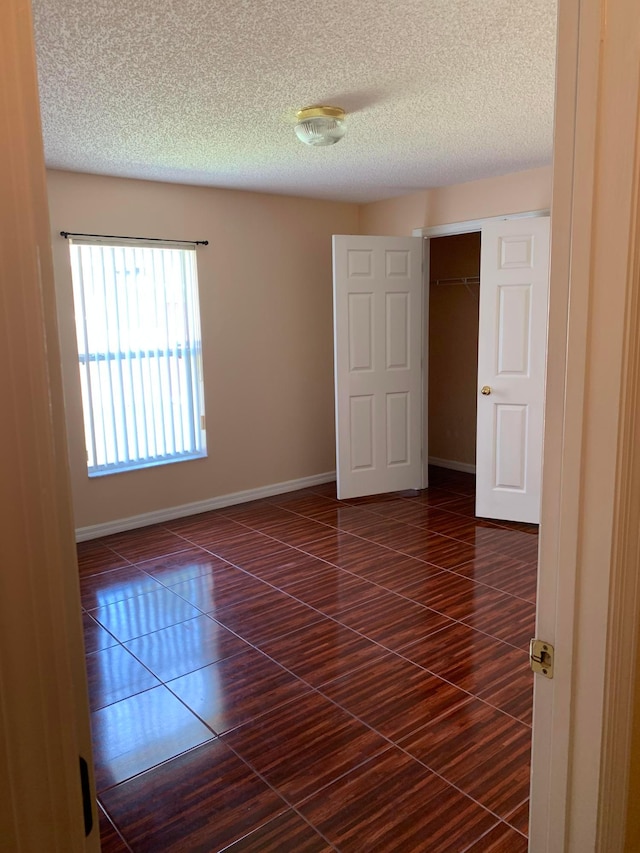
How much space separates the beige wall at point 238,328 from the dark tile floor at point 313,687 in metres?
0.57

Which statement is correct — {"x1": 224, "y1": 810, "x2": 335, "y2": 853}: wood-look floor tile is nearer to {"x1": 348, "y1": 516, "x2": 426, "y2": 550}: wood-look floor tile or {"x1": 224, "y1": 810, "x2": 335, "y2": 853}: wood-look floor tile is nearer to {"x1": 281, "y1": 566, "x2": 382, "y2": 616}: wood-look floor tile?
{"x1": 281, "y1": 566, "x2": 382, "y2": 616}: wood-look floor tile

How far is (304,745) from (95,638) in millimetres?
1381

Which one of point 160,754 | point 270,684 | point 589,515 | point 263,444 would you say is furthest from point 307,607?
point 589,515

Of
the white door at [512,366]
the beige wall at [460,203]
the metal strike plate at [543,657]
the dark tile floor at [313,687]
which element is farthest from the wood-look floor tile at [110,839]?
the beige wall at [460,203]

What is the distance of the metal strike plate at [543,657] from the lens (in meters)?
1.07

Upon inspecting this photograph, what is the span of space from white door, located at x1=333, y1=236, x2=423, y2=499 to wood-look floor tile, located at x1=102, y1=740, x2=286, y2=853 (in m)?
3.19

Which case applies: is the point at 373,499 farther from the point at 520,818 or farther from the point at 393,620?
the point at 520,818

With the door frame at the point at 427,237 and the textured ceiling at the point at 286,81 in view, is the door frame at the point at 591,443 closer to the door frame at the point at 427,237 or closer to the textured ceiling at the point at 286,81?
the textured ceiling at the point at 286,81

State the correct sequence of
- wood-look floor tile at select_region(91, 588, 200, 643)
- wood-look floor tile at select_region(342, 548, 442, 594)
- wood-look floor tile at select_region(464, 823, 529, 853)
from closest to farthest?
wood-look floor tile at select_region(464, 823, 529, 853), wood-look floor tile at select_region(91, 588, 200, 643), wood-look floor tile at select_region(342, 548, 442, 594)

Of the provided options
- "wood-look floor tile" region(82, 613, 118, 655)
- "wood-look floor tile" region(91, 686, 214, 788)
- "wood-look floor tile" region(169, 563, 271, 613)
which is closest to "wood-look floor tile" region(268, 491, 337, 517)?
"wood-look floor tile" region(169, 563, 271, 613)

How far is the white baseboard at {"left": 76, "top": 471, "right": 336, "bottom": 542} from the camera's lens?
4598 mm

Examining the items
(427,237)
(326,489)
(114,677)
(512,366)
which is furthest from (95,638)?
(427,237)

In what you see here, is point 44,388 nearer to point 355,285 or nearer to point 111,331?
point 111,331

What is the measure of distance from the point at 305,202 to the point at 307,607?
355 centimetres
